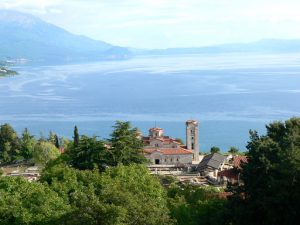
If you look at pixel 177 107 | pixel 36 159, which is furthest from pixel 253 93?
pixel 36 159

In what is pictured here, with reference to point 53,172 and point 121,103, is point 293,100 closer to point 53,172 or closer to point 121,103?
point 121,103

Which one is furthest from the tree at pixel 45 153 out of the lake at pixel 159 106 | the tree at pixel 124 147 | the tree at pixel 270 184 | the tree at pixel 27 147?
the lake at pixel 159 106

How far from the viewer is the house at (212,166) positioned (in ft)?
117

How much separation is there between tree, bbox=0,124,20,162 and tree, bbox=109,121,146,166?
1751cm

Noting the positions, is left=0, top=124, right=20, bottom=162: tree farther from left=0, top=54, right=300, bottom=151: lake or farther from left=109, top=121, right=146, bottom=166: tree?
left=0, top=54, right=300, bottom=151: lake

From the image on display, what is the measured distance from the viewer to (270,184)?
14.4m

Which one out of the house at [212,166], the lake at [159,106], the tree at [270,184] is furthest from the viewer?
the lake at [159,106]

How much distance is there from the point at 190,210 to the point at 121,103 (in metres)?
79.4

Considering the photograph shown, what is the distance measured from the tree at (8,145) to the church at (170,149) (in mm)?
11853

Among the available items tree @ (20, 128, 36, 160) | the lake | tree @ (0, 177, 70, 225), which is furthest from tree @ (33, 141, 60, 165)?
the lake

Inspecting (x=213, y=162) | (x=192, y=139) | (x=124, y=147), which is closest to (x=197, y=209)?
(x=124, y=147)

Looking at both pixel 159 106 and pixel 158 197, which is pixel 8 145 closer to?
pixel 158 197

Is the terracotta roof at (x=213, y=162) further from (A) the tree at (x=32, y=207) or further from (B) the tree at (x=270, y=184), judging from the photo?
(A) the tree at (x=32, y=207)

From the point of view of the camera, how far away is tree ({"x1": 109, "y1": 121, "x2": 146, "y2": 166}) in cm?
2630
